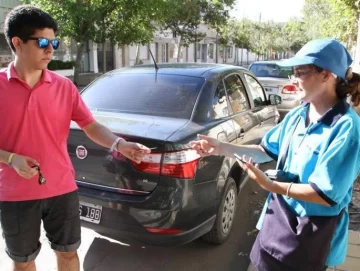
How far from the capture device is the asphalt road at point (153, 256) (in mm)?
3217

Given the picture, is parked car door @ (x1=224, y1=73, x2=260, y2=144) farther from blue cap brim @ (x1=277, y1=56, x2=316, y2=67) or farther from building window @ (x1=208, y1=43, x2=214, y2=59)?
building window @ (x1=208, y1=43, x2=214, y2=59)

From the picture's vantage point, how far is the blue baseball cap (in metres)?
1.72

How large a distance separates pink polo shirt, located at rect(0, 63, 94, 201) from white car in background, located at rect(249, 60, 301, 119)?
7.23m

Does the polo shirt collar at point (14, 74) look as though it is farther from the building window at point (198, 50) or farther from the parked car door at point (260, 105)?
the building window at point (198, 50)

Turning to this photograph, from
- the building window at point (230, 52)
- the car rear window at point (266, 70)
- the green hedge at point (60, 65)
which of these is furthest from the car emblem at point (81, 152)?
the building window at point (230, 52)

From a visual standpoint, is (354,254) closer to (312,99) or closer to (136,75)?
(312,99)

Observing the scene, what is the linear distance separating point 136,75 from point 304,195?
8.77ft

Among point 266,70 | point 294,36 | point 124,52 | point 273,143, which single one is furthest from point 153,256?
point 294,36

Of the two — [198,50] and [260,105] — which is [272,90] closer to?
[260,105]

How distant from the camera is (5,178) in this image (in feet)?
7.22

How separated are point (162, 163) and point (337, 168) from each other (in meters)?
1.45

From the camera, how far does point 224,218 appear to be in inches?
A: 140

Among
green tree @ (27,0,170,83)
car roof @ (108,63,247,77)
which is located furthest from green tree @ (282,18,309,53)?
car roof @ (108,63,247,77)

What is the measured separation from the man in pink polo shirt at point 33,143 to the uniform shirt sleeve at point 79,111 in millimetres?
18
